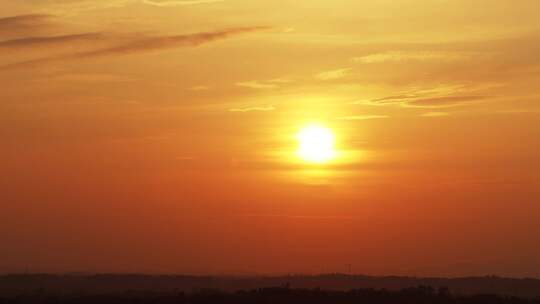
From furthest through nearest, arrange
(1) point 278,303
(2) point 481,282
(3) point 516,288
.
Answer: (2) point 481,282 < (3) point 516,288 < (1) point 278,303

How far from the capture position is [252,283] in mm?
77312

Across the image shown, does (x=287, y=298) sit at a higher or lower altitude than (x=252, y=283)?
lower

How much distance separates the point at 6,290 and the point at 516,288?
89.8ft

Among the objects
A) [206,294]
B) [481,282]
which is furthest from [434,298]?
[481,282]

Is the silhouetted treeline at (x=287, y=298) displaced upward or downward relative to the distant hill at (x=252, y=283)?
downward

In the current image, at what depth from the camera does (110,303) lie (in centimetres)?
4072

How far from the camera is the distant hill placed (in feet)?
210

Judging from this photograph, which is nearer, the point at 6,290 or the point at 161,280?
the point at 6,290

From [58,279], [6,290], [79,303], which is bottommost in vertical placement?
[79,303]

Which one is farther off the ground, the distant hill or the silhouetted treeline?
the distant hill

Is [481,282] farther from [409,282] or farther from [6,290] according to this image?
[6,290]

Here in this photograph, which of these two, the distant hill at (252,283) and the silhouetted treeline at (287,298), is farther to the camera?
the distant hill at (252,283)

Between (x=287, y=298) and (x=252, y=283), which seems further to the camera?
(x=252, y=283)

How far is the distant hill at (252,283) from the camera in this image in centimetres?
6397
